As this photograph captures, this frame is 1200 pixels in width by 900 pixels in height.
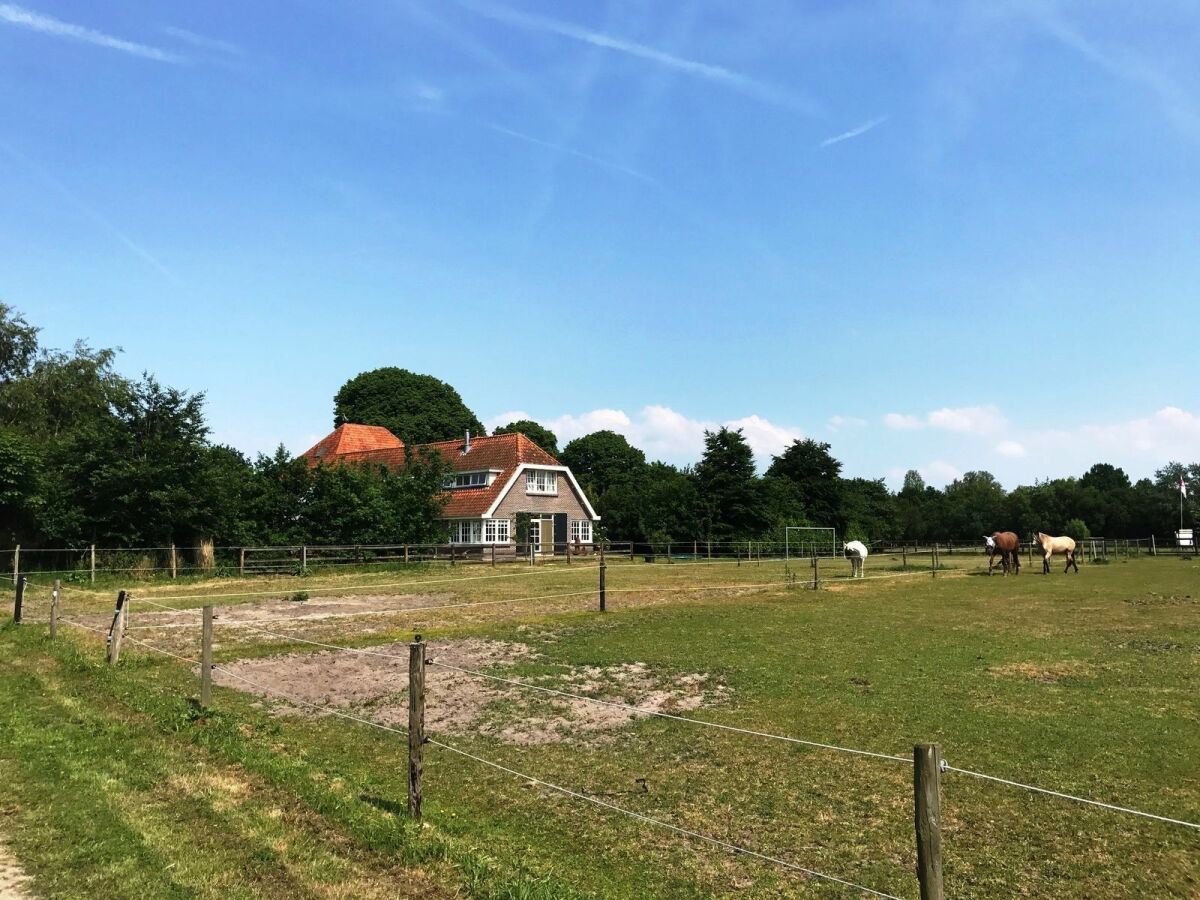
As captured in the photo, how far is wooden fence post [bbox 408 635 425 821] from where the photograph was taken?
6000 mm

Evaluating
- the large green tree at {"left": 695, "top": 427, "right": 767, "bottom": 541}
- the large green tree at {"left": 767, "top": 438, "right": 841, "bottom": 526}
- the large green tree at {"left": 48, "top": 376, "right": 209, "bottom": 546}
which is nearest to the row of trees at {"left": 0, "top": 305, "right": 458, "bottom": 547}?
the large green tree at {"left": 48, "top": 376, "right": 209, "bottom": 546}

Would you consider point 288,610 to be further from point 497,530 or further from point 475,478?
point 475,478

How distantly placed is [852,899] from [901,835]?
1.11 metres

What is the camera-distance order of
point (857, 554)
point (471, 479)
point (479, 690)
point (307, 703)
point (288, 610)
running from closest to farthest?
point (307, 703) → point (479, 690) → point (288, 610) → point (857, 554) → point (471, 479)

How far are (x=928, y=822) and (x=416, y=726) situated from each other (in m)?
3.82

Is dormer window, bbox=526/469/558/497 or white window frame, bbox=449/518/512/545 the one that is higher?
dormer window, bbox=526/469/558/497

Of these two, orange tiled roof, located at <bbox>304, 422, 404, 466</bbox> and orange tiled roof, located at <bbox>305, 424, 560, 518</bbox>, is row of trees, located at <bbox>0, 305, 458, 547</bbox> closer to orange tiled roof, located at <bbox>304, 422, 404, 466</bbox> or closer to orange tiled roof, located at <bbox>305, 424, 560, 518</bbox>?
orange tiled roof, located at <bbox>305, 424, 560, 518</bbox>

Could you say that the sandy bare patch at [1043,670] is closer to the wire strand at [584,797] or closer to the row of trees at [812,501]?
the wire strand at [584,797]

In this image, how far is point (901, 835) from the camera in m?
5.80

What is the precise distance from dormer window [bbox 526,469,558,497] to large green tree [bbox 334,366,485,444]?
94.4 feet

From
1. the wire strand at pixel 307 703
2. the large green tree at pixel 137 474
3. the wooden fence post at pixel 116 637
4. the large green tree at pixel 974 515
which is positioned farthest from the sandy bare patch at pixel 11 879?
the large green tree at pixel 974 515

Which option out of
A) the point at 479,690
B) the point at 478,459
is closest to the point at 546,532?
the point at 478,459

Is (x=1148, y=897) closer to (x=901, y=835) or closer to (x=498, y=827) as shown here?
(x=901, y=835)

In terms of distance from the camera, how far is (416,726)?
6113 mm
